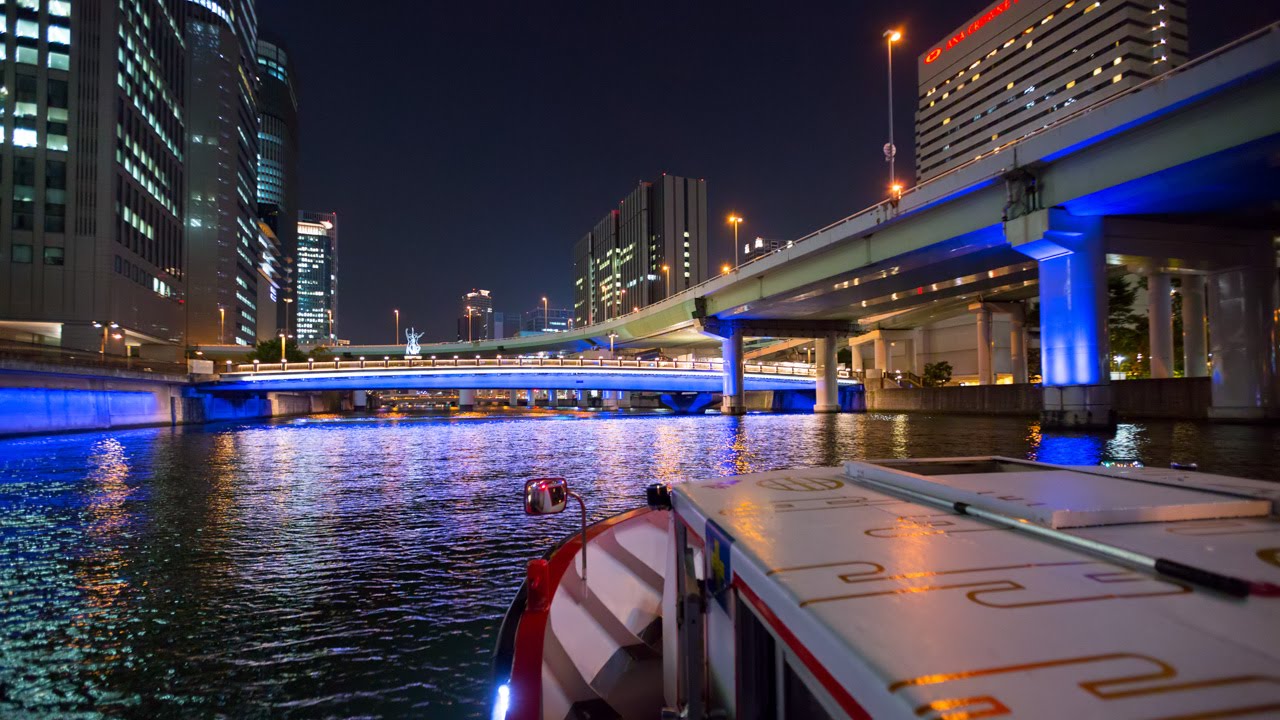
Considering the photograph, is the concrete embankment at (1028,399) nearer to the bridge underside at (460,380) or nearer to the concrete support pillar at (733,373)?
the concrete support pillar at (733,373)

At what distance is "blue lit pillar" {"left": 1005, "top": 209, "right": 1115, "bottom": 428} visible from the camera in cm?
2998

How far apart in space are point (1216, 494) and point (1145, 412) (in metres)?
49.9

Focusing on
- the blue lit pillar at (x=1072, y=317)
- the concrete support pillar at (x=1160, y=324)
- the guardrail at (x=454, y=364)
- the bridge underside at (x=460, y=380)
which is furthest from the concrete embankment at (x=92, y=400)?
the concrete support pillar at (x=1160, y=324)

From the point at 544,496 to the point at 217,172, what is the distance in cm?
13023

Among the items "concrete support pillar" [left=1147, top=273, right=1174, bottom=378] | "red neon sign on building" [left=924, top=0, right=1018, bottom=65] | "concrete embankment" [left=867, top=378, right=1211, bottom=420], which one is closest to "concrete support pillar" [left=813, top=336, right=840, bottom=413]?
"concrete embankment" [left=867, top=378, right=1211, bottom=420]

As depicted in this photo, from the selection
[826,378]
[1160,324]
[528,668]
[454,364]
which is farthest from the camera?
[826,378]

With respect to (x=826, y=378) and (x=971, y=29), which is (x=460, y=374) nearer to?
(x=826, y=378)

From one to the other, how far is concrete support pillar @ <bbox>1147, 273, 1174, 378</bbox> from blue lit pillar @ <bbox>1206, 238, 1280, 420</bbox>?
16.2 metres

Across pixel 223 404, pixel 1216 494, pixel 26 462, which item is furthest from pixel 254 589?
pixel 223 404

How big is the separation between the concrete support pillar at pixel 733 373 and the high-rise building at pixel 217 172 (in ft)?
274

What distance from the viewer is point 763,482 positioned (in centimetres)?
442

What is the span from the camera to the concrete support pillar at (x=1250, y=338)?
3366cm

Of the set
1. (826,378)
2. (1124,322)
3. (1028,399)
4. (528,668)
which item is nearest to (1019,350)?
(1124,322)

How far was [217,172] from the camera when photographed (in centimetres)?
10994
